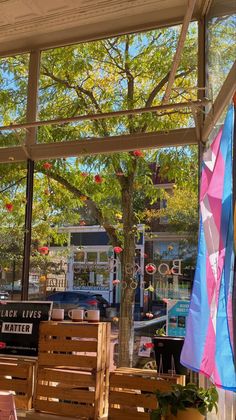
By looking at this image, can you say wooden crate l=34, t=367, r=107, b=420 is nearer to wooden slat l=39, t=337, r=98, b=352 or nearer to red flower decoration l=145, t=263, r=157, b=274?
wooden slat l=39, t=337, r=98, b=352

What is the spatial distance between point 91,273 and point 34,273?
650 millimetres

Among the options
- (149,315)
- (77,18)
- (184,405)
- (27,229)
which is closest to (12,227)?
(27,229)

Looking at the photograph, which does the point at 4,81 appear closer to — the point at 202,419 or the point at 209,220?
the point at 209,220

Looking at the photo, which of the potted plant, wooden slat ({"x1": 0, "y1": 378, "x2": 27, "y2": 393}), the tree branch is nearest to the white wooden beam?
the tree branch

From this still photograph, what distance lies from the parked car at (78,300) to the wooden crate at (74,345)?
39 cm

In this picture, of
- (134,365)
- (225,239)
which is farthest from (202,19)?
(134,365)

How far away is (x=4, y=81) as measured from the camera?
222 inches

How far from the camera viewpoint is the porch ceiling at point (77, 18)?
15.8 ft

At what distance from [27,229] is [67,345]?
142cm

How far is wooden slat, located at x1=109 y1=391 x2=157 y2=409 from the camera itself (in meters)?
3.91

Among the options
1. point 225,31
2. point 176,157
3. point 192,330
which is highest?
point 225,31

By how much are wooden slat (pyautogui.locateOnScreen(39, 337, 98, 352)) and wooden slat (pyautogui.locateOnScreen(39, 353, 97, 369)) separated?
2.3 inches

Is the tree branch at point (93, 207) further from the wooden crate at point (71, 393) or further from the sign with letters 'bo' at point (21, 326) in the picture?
the wooden crate at point (71, 393)

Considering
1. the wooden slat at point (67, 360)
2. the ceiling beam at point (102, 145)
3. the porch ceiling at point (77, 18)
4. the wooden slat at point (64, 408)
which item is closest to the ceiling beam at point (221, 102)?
the ceiling beam at point (102, 145)
